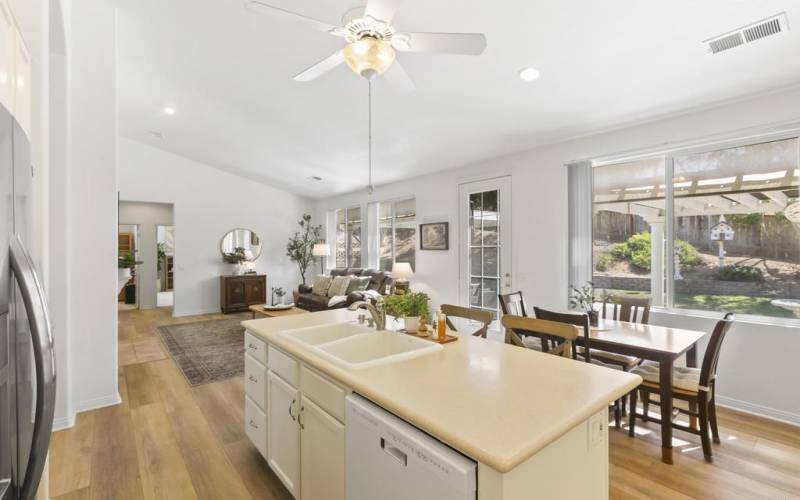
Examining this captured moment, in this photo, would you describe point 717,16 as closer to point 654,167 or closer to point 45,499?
point 654,167

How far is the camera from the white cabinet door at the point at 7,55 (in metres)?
0.73

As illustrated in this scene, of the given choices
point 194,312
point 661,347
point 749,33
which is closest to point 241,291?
point 194,312

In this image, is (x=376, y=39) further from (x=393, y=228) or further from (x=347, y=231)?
(x=347, y=231)

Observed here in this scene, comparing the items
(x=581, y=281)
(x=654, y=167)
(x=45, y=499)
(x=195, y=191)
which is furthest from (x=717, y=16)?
(x=195, y=191)

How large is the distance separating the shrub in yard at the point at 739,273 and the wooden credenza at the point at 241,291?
24.9ft

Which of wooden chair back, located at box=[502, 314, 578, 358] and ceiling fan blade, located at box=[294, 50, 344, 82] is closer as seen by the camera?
wooden chair back, located at box=[502, 314, 578, 358]

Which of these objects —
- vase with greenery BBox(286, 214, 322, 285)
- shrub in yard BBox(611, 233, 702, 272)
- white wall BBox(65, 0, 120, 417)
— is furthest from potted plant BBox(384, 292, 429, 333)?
vase with greenery BBox(286, 214, 322, 285)

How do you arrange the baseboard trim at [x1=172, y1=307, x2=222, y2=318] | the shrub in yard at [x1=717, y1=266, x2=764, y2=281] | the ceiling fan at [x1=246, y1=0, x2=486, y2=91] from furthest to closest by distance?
the baseboard trim at [x1=172, y1=307, x2=222, y2=318] → the shrub in yard at [x1=717, y1=266, x2=764, y2=281] → the ceiling fan at [x1=246, y1=0, x2=486, y2=91]

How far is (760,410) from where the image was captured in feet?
9.96

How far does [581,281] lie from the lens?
162 inches

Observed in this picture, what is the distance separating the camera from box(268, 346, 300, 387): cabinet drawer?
72.2 inches

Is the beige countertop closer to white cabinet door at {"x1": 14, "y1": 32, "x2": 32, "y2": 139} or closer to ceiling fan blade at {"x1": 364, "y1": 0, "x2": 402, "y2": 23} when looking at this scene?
white cabinet door at {"x1": 14, "y1": 32, "x2": 32, "y2": 139}

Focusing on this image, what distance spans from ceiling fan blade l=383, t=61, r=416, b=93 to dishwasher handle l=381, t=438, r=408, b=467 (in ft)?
6.69

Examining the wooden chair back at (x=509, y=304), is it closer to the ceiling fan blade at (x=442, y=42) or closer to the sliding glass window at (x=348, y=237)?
the ceiling fan blade at (x=442, y=42)
